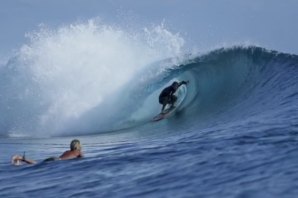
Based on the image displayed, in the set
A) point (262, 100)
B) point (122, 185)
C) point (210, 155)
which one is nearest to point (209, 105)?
point (262, 100)

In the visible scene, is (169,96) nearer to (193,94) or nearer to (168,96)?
(168,96)

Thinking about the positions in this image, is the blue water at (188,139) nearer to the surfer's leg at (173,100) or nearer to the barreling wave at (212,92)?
the barreling wave at (212,92)

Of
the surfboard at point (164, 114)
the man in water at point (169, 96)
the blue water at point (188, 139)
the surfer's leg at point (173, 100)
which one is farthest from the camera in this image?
the surfer's leg at point (173, 100)

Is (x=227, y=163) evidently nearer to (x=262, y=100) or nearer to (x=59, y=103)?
(x=262, y=100)

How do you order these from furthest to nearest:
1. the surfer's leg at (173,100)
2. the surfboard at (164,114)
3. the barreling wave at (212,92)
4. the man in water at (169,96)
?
the surfer's leg at (173,100) → the man in water at (169,96) → the surfboard at (164,114) → the barreling wave at (212,92)

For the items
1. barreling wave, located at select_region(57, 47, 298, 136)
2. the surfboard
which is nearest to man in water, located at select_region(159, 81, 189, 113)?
the surfboard

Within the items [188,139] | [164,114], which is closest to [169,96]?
[164,114]

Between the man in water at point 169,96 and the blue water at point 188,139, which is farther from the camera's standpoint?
the man in water at point 169,96

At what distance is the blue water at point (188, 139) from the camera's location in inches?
289

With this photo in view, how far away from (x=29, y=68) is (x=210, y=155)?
57.4ft

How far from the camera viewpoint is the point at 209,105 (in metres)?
17.7

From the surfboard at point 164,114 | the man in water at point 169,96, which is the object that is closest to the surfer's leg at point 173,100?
the man in water at point 169,96

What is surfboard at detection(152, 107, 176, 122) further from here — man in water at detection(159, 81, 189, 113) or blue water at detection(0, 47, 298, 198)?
blue water at detection(0, 47, 298, 198)

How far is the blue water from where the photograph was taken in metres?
7.35
